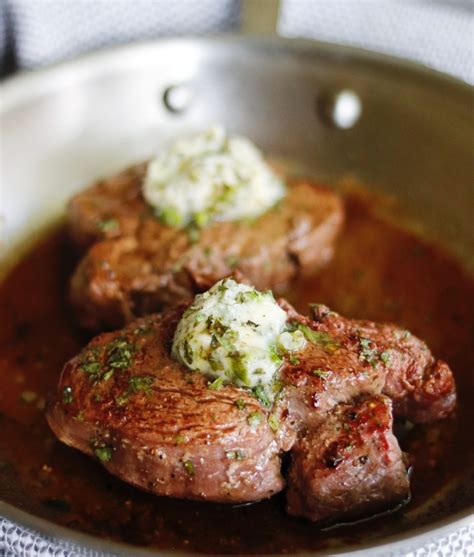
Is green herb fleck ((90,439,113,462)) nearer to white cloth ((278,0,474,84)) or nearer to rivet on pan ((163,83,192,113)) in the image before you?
rivet on pan ((163,83,192,113))

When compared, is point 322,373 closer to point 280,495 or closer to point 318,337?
point 318,337

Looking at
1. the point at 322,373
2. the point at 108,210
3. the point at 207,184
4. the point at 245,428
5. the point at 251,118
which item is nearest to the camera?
the point at 245,428

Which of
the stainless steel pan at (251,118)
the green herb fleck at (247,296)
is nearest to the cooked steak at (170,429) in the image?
the green herb fleck at (247,296)

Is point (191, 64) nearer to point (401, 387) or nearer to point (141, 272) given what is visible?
point (141, 272)

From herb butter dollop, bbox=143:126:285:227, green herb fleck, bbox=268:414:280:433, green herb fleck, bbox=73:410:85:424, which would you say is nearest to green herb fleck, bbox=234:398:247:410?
green herb fleck, bbox=268:414:280:433

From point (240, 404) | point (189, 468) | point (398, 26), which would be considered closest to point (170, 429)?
point (189, 468)

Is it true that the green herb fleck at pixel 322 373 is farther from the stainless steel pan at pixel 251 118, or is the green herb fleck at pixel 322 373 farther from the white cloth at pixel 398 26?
the white cloth at pixel 398 26

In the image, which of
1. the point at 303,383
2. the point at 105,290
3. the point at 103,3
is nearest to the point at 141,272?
the point at 105,290

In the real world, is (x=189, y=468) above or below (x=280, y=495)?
above
